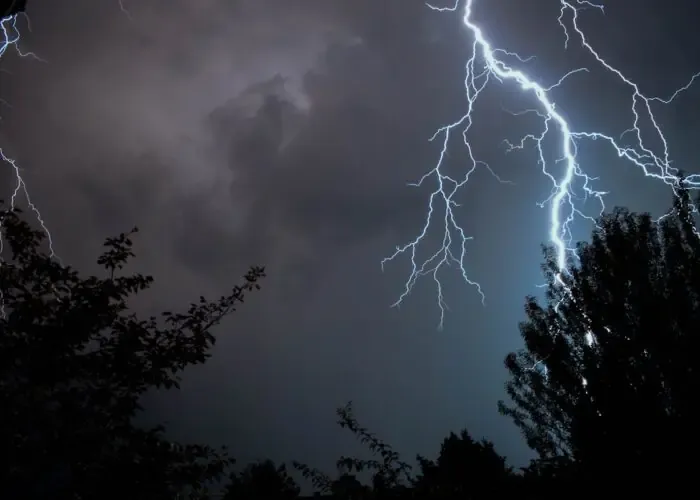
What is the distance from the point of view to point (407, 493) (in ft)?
11.0

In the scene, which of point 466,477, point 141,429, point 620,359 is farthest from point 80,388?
point 620,359

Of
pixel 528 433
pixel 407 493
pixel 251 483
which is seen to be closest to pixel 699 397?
pixel 407 493

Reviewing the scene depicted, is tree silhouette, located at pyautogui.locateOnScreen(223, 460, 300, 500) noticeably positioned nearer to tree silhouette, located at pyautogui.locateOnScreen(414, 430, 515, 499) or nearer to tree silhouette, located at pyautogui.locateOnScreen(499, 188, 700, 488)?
tree silhouette, located at pyautogui.locateOnScreen(414, 430, 515, 499)

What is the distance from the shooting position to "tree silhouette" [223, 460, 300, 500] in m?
2.68

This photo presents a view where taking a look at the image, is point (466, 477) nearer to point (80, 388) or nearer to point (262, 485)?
point (262, 485)

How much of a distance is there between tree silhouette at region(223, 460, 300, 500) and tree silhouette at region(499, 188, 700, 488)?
2.11 meters

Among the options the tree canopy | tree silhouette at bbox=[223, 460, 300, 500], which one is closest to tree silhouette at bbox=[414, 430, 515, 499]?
the tree canopy

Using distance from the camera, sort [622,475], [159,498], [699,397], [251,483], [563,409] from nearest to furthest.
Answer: [159,498] < [251,483] < [622,475] < [699,397] < [563,409]

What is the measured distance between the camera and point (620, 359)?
5.28 meters

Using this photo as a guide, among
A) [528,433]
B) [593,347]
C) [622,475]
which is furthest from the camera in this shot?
[528,433]

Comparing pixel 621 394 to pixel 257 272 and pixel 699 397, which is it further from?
pixel 257 272

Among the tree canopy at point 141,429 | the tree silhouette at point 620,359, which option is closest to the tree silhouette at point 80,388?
the tree canopy at point 141,429

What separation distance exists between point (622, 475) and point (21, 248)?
502 cm

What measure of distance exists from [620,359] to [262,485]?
4800 mm
